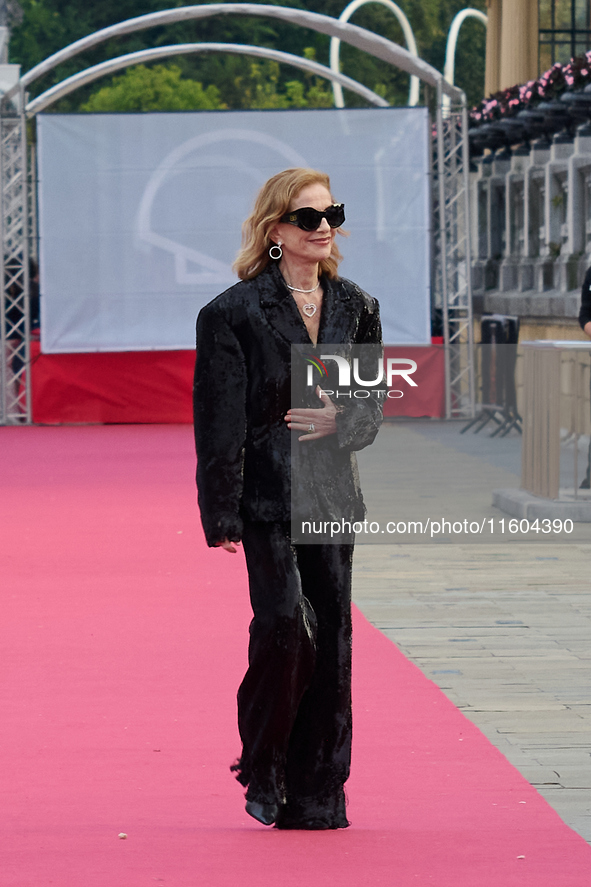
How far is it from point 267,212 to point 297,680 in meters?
1.31

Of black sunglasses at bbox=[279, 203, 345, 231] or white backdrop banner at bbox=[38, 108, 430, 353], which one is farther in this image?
white backdrop banner at bbox=[38, 108, 430, 353]

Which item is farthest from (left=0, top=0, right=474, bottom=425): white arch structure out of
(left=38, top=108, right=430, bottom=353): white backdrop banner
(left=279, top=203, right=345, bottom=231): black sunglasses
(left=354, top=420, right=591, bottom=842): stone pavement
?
(left=279, top=203, right=345, bottom=231): black sunglasses

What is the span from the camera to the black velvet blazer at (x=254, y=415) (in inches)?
190

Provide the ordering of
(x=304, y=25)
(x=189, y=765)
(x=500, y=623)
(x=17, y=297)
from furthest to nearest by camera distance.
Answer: (x=304, y=25), (x=17, y=297), (x=500, y=623), (x=189, y=765)

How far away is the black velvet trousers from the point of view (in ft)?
15.8

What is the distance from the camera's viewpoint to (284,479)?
15.9ft

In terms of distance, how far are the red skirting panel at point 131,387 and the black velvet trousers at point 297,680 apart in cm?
1761

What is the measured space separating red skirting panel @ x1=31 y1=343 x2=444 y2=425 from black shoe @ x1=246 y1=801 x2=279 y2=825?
17688 mm

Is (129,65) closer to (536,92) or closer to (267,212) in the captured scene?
(536,92)

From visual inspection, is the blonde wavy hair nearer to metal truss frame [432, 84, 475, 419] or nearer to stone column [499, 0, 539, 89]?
metal truss frame [432, 84, 475, 419]

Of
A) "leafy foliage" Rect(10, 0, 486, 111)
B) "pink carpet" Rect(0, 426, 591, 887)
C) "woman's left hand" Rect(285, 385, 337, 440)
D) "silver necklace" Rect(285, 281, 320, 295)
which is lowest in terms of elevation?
"pink carpet" Rect(0, 426, 591, 887)

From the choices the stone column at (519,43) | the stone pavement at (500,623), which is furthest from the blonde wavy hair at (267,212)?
the stone column at (519,43)

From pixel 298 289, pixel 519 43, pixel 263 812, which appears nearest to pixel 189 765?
pixel 263 812

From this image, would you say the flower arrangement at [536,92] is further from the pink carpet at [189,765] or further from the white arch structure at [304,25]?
the pink carpet at [189,765]
